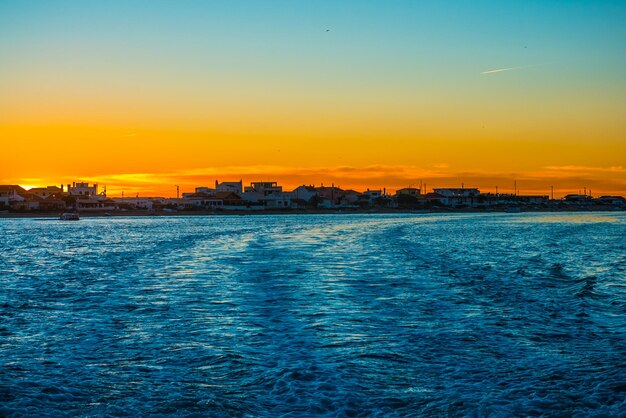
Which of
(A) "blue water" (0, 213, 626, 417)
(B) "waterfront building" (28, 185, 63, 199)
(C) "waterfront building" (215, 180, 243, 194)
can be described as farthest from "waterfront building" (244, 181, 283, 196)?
(A) "blue water" (0, 213, 626, 417)

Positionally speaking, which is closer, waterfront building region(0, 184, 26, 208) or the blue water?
the blue water

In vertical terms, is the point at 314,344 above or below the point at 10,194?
below

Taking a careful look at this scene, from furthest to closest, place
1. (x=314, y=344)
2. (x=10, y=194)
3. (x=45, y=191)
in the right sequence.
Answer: (x=45, y=191) → (x=10, y=194) → (x=314, y=344)

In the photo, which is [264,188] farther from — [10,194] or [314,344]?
[314,344]

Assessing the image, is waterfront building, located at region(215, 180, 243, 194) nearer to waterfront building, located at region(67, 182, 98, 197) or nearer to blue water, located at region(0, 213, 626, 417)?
waterfront building, located at region(67, 182, 98, 197)

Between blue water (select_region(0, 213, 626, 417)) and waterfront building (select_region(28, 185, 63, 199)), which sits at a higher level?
waterfront building (select_region(28, 185, 63, 199))

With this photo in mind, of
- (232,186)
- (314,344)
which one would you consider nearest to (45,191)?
(232,186)

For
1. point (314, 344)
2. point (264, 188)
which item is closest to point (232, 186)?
point (264, 188)

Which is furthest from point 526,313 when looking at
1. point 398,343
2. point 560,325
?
point 398,343

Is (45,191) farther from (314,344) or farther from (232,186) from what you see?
(314,344)

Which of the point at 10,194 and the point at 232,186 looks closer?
the point at 10,194

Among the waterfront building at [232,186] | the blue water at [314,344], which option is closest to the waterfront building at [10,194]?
the waterfront building at [232,186]

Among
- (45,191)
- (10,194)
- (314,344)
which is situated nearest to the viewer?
(314,344)

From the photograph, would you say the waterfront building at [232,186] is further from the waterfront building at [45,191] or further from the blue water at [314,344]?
the blue water at [314,344]
